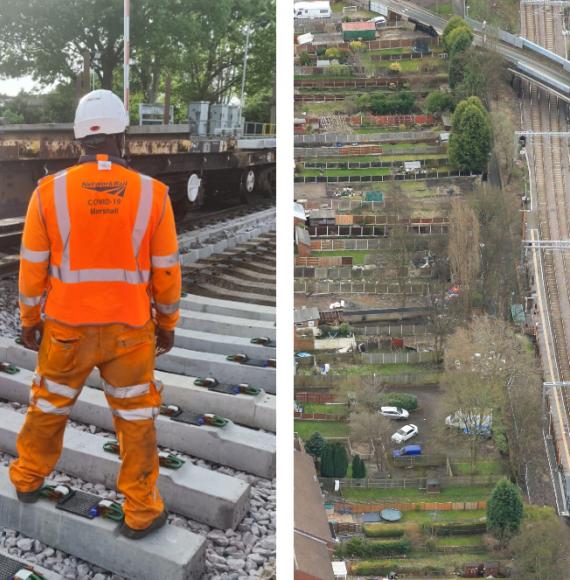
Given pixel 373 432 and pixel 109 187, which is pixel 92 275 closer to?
pixel 109 187

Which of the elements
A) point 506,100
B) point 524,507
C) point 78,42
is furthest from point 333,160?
point 78,42

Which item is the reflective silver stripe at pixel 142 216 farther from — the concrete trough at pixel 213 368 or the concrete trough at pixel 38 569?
the concrete trough at pixel 38 569

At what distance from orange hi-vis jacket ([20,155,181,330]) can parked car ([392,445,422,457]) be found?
10.9 m

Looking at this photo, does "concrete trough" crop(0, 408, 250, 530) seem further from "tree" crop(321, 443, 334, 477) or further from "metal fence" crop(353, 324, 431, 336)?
"metal fence" crop(353, 324, 431, 336)

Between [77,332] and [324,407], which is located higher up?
[77,332]

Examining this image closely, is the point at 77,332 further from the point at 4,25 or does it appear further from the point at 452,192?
the point at 452,192

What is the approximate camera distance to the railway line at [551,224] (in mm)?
13469

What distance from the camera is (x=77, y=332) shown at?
1348 mm

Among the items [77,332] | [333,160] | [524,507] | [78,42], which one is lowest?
[524,507]

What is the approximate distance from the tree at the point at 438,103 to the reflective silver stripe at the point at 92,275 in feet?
49.5

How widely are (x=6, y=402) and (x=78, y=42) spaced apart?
0.79m

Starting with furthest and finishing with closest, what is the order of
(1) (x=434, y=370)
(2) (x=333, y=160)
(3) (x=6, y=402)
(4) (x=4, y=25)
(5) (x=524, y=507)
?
(2) (x=333, y=160) < (1) (x=434, y=370) < (5) (x=524, y=507) < (4) (x=4, y=25) < (3) (x=6, y=402)

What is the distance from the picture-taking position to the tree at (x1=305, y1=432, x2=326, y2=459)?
11.0 metres

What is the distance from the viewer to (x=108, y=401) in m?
1.42
